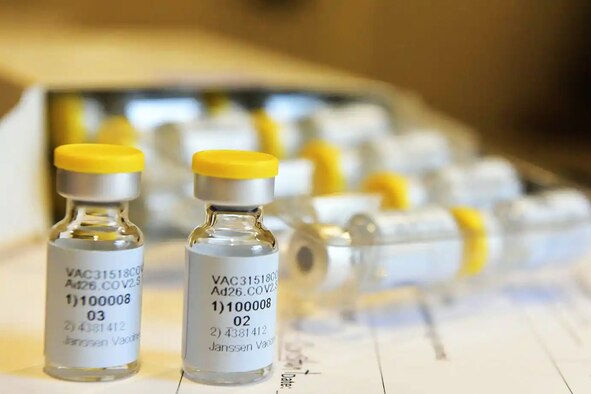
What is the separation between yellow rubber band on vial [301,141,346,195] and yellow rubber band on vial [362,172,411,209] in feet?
0.17

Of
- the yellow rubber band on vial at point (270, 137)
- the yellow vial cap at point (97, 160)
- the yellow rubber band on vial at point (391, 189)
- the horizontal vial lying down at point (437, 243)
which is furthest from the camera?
the yellow rubber band on vial at point (270, 137)

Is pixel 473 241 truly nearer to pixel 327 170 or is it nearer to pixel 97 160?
pixel 327 170

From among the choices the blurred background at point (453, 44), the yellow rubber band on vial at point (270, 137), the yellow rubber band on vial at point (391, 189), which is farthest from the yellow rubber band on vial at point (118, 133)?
the blurred background at point (453, 44)

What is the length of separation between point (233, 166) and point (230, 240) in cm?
5

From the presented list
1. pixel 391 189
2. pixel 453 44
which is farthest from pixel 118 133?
pixel 453 44

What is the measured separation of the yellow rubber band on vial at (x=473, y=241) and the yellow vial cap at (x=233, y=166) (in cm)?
24

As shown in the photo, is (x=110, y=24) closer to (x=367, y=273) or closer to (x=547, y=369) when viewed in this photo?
(x=367, y=273)

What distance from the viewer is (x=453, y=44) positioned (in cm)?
141

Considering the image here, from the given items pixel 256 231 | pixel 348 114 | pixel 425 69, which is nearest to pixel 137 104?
pixel 348 114

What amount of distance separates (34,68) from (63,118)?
65 mm

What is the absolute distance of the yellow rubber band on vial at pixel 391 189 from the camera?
79cm

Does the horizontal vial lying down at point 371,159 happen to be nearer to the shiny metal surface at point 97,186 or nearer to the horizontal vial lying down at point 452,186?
the horizontal vial lying down at point 452,186

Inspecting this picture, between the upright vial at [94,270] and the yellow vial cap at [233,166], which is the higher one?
the yellow vial cap at [233,166]

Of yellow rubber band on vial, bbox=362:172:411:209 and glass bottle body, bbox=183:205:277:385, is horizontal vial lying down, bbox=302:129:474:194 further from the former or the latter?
glass bottle body, bbox=183:205:277:385
